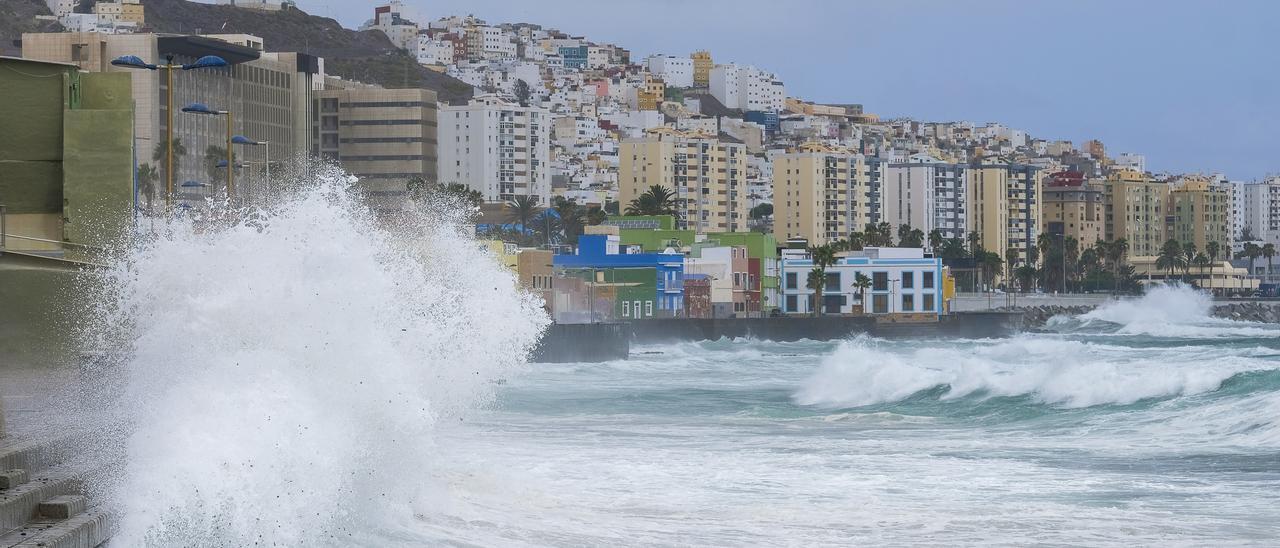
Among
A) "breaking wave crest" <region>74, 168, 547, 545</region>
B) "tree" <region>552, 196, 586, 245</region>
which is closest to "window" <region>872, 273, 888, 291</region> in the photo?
"tree" <region>552, 196, 586, 245</region>

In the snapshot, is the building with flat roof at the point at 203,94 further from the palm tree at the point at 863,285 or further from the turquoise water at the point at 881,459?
the turquoise water at the point at 881,459

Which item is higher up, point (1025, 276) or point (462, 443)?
point (1025, 276)

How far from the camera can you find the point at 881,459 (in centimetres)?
2294

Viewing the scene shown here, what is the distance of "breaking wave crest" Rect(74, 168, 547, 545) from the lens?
40.2 ft

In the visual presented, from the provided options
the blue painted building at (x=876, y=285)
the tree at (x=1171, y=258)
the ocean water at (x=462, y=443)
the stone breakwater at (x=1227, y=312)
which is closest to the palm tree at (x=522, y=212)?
the blue painted building at (x=876, y=285)

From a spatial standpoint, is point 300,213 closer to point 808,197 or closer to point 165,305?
point 165,305

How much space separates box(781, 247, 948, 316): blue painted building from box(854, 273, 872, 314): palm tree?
0.17ft

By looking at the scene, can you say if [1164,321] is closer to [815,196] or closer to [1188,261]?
[815,196]

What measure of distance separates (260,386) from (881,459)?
1131 centimetres

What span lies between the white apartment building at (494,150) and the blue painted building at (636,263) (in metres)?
68.3

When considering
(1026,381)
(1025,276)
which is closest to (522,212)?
(1025,276)

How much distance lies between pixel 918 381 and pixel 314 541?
25581mm

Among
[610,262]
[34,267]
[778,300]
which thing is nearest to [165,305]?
[34,267]

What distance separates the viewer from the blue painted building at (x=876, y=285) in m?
99.4
